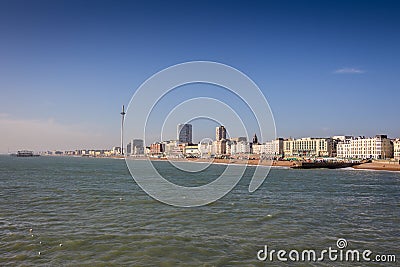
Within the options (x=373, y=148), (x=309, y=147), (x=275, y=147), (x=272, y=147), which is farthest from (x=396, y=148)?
(x=272, y=147)

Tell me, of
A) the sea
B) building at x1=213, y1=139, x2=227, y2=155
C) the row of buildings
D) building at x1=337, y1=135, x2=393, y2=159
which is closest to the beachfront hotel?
the row of buildings

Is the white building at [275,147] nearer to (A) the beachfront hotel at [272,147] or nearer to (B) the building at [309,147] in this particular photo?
(A) the beachfront hotel at [272,147]

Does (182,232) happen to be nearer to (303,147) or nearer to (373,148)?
(373,148)

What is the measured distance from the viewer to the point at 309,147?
16688 cm

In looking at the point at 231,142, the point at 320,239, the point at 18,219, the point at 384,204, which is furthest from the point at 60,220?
the point at 231,142

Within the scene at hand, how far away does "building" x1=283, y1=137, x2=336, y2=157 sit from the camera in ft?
514

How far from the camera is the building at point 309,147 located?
157m

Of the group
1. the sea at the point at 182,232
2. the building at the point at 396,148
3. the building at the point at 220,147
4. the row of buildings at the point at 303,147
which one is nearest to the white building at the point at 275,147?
the row of buildings at the point at 303,147

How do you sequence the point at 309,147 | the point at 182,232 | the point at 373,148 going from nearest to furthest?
the point at 182,232 < the point at 373,148 < the point at 309,147

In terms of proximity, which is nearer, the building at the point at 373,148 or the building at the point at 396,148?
the building at the point at 396,148

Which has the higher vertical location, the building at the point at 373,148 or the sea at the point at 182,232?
the building at the point at 373,148

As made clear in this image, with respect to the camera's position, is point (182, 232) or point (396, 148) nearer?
point (182, 232)

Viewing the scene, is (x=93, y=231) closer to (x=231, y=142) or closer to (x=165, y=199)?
(x=165, y=199)

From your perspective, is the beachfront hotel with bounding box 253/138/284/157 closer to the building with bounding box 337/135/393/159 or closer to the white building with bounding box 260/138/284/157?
the white building with bounding box 260/138/284/157
